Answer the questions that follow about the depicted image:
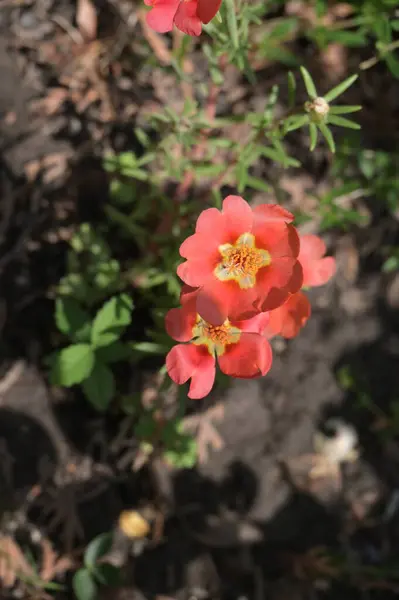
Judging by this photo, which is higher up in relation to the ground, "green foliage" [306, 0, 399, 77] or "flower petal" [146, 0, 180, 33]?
"flower petal" [146, 0, 180, 33]

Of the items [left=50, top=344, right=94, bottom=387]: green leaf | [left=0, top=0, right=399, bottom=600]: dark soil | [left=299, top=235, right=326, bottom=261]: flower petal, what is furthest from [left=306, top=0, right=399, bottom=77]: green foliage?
[left=50, top=344, right=94, bottom=387]: green leaf

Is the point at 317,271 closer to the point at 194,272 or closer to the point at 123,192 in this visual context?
the point at 194,272

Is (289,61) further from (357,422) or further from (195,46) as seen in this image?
(357,422)

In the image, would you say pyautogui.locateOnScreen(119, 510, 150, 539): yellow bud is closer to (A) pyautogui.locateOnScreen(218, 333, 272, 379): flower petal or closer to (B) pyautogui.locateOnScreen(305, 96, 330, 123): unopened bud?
(A) pyautogui.locateOnScreen(218, 333, 272, 379): flower petal

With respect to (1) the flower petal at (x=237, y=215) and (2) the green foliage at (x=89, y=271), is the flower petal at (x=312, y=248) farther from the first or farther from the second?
(2) the green foliage at (x=89, y=271)

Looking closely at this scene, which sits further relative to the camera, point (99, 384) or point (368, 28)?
point (368, 28)

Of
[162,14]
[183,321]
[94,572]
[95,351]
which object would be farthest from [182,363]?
[94,572]
